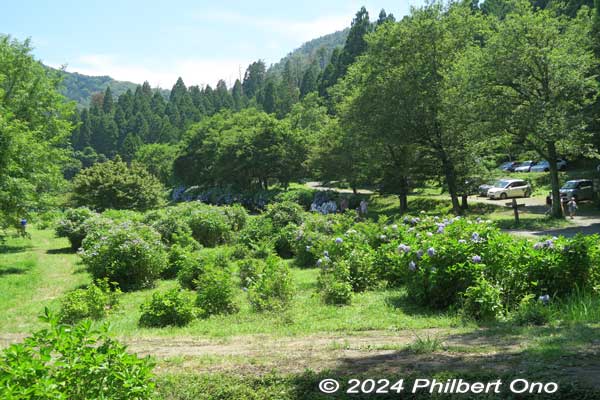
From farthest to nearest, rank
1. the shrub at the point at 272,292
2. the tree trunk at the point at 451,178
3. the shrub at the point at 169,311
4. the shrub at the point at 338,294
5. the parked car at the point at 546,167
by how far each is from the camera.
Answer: the parked car at the point at 546,167
the tree trunk at the point at 451,178
the shrub at the point at 338,294
the shrub at the point at 272,292
the shrub at the point at 169,311

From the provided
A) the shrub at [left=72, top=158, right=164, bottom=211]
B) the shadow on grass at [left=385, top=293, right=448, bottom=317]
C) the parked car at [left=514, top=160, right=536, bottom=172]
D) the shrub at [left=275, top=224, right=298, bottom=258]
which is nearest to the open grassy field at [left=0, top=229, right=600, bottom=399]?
the shadow on grass at [left=385, top=293, right=448, bottom=317]

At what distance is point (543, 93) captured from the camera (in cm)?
2378

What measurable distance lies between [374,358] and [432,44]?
87.0ft

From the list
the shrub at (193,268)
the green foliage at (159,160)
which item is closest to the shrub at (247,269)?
the shrub at (193,268)

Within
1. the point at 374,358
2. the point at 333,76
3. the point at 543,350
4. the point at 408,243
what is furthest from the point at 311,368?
the point at 333,76

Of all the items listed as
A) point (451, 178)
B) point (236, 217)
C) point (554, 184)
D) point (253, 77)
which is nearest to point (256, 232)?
point (236, 217)

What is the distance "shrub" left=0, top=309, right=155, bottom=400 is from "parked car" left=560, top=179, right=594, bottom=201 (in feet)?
100

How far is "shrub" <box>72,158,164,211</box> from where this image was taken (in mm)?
33031

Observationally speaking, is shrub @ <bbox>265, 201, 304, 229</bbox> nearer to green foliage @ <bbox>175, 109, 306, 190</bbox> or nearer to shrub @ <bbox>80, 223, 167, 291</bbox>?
shrub @ <bbox>80, 223, 167, 291</bbox>

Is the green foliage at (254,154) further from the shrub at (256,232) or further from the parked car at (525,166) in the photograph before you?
the shrub at (256,232)

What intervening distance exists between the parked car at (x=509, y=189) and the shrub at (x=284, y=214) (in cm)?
1975

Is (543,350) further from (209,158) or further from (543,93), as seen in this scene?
(209,158)

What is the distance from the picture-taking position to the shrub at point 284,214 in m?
20.4

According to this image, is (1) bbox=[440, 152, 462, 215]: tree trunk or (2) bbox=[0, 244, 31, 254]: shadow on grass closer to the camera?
(2) bbox=[0, 244, 31, 254]: shadow on grass
